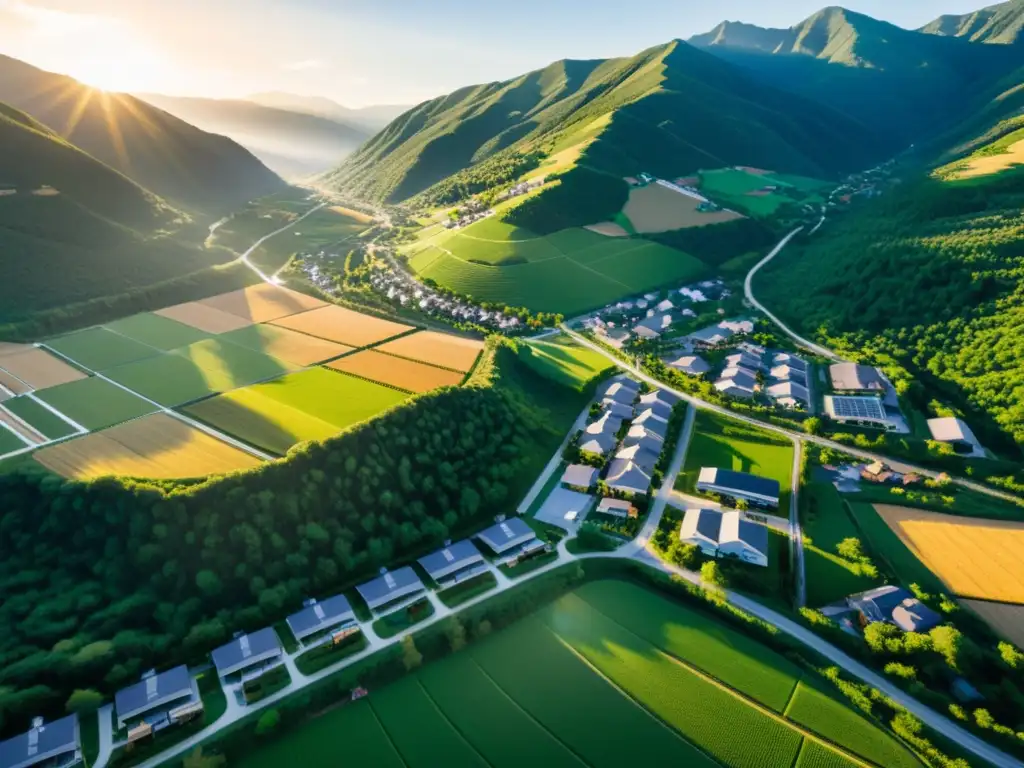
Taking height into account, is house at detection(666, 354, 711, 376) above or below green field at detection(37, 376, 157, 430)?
above

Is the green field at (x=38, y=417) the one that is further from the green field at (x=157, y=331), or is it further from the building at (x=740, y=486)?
the building at (x=740, y=486)

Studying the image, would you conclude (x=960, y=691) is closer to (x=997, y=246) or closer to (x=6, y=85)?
(x=997, y=246)

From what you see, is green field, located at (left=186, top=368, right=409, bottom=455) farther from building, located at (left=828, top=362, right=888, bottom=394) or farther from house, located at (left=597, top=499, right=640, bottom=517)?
building, located at (left=828, top=362, right=888, bottom=394)

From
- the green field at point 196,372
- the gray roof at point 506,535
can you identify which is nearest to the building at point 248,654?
the gray roof at point 506,535

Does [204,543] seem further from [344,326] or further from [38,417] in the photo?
[344,326]

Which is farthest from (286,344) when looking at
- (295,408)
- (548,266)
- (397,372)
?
(548,266)

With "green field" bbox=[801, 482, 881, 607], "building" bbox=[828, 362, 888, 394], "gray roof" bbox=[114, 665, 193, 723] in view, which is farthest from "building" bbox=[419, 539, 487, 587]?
"building" bbox=[828, 362, 888, 394]
